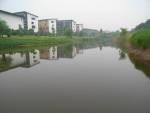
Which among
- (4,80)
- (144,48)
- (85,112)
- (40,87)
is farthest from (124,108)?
(144,48)

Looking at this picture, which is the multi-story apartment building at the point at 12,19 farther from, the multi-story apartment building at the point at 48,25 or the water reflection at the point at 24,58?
the water reflection at the point at 24,58

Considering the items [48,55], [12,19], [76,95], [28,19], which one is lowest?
[48,55]

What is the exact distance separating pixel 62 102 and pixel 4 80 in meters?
2.19

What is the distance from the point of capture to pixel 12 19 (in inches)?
990

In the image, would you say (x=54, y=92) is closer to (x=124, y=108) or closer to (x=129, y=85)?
(x=124, y=108)

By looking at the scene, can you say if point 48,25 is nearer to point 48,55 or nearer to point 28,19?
point 28,19

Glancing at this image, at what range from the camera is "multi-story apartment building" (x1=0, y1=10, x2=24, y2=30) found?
2334 centimetres

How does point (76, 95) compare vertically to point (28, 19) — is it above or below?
below

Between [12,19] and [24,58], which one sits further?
[12,19]

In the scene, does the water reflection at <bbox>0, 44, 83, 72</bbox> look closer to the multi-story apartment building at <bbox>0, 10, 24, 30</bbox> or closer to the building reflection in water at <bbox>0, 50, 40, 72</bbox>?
the building reflection in water at <bbox>0, 50, 40, 72</bbox>

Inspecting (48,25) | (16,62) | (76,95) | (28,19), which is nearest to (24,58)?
(16,62)

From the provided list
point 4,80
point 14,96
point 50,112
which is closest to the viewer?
point 50,112

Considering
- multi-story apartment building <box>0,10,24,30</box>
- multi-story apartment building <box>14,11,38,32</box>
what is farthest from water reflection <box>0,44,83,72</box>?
multi-story apartment building <box>14,11,38,32</box>

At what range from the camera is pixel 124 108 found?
8.55ft
